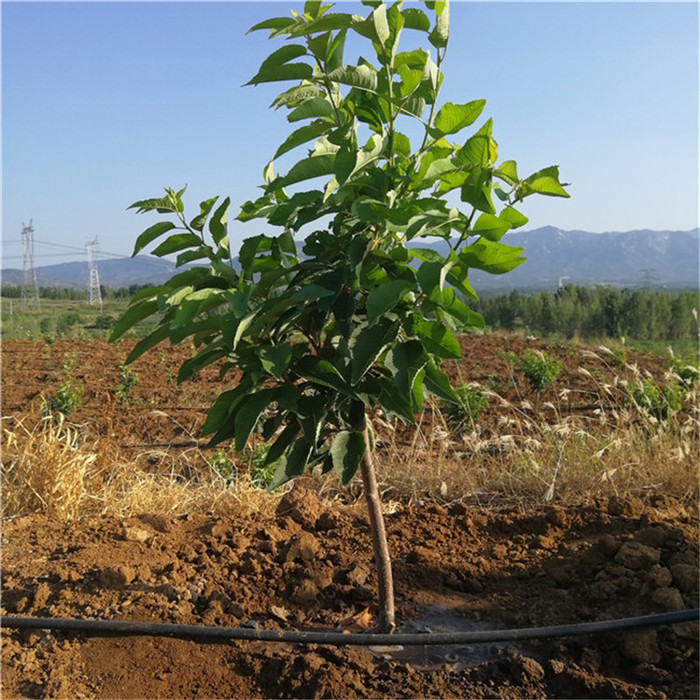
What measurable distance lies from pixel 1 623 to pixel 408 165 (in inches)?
80.6

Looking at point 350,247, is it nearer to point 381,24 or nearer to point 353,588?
point 381,24

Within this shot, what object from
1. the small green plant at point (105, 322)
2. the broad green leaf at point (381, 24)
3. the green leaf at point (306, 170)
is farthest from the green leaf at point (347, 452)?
the small green plant at point (105, 322)

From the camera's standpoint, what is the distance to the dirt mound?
226cm

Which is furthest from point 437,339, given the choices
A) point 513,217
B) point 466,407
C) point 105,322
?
point 105,322

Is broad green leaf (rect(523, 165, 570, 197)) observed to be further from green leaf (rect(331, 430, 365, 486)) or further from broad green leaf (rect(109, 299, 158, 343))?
broad green leaf (rect(109, 299, 158, 343))

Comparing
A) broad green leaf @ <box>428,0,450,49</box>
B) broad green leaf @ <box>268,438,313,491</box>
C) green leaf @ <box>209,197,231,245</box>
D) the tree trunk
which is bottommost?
the tree trunk

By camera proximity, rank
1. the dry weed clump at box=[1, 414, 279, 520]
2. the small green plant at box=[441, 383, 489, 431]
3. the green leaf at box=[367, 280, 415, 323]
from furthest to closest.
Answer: the small green plant at box=[441, 383, 489, 431], the dry weed clump at box=[1, 414, 279, 520], the green leaf at box=[367, 280, 415, 323]

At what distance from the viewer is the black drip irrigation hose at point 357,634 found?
2.27 meters

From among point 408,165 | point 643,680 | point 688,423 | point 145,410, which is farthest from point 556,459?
point 145,410

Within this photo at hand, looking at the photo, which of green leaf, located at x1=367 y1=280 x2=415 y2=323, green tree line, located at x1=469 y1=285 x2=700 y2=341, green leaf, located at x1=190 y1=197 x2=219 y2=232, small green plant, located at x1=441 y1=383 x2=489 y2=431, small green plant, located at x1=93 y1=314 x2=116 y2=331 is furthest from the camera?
small green plant, located at x1=93 y1=314 x2=116 y2=331

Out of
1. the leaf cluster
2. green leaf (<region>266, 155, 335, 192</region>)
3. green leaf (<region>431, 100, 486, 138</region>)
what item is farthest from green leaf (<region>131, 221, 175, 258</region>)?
green leaf (<region>431, 100, 486, 138</region>)

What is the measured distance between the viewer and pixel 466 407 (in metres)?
6.38

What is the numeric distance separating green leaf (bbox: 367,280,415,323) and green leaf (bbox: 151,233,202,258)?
2.05ft

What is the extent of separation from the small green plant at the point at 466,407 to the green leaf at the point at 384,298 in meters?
4.70
